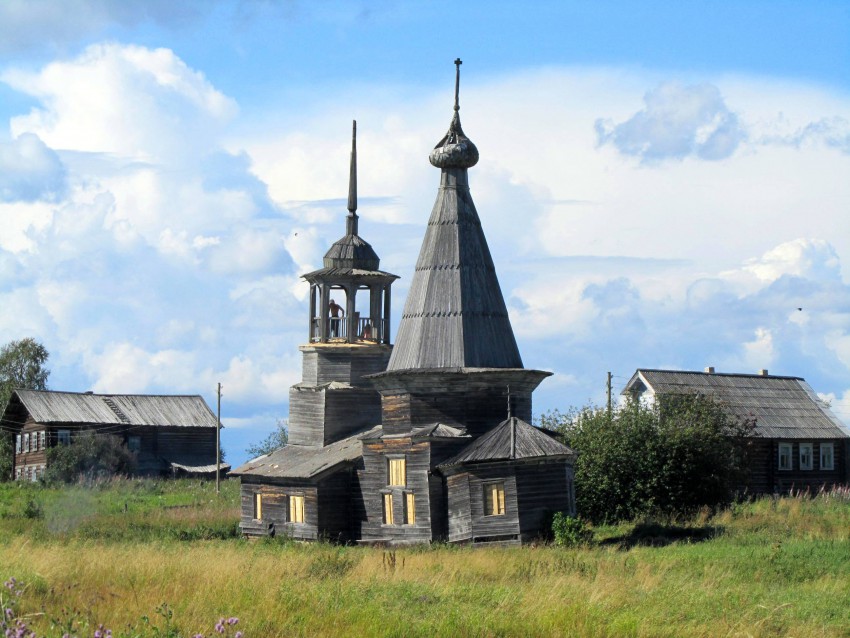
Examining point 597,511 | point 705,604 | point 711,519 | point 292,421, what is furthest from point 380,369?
point 705,604

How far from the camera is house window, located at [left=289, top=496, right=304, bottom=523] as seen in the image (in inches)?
1447

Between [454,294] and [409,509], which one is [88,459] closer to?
[409,509]

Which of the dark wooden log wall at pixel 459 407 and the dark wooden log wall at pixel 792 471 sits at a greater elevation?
the dark wooden log wall at pixel 459 407

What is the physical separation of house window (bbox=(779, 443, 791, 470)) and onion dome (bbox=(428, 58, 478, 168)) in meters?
19.5

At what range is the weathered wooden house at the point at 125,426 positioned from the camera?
61.9m

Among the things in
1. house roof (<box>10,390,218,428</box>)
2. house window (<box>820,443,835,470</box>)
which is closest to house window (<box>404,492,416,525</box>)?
house window (<box>820,443,835,470</box>)

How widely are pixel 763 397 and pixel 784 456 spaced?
8.10 ft

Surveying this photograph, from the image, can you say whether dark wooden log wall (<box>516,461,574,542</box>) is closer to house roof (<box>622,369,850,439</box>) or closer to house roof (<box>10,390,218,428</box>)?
house roof (<box>622,369,850,439</box>)

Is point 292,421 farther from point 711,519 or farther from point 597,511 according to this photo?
point 711,519

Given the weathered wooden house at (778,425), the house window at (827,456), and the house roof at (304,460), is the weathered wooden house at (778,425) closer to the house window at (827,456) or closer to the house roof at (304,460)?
the house window at (827,456)

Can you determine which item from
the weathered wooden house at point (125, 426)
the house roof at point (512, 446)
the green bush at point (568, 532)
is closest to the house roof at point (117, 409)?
the weathered wooden house at point (125, 426)

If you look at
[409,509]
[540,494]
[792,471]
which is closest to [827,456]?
[792,471]

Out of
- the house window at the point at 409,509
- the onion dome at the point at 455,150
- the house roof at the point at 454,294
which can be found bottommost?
the house window at the point at 409,509

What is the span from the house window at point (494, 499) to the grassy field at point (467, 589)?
2.05 m
